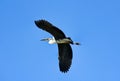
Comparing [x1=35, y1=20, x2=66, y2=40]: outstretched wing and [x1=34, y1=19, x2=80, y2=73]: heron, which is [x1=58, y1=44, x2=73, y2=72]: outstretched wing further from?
[x1=35, y1=20, x2=66, y2=40]: outstretched wing

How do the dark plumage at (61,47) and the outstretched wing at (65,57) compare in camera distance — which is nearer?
the dark plumage at (61,47)

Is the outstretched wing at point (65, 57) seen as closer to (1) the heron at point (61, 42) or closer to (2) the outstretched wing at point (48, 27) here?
(1) the heron at point (61, 42)

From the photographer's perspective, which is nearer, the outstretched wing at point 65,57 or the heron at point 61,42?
the heron at point 61,42

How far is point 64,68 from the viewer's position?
31.1m

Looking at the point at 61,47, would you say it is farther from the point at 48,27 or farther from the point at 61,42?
the point at 48,27

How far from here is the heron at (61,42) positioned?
94.0 feet

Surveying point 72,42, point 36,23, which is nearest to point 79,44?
point 72,42

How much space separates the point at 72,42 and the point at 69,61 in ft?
5.46

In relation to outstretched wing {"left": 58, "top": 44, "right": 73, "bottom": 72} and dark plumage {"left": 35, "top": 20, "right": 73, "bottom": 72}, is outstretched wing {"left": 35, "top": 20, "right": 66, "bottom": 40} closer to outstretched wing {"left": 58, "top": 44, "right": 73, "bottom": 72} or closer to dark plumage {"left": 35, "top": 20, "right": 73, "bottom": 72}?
dark plumage {"left": 35, "top": 20, "right": 73, "bottom": 72}

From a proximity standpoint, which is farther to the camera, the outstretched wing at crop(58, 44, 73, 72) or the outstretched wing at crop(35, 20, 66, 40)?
the outstretched wing at crop(58, 44, 73, 72)

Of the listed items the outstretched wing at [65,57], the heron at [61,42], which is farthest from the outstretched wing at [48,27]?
the outstretched wing at [65,57]

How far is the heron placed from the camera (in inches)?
1128

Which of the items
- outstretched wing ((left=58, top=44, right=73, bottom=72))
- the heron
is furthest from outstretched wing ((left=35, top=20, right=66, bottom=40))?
outstretched wing ((left=58, top=44, right=73, bottom=72))

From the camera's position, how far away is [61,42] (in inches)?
1166
